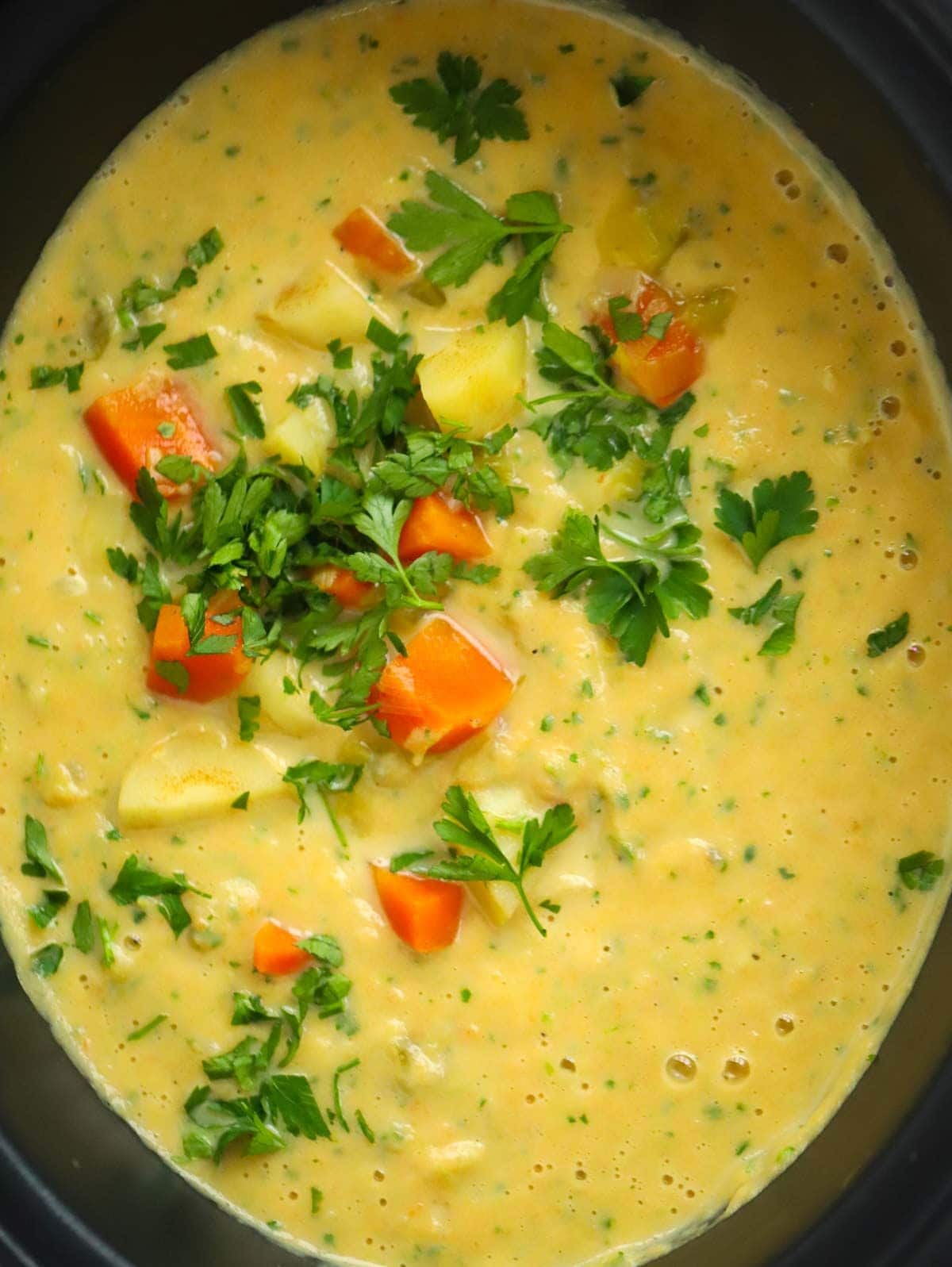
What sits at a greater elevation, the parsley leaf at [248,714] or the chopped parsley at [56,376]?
the chopped parsley at [56,376]

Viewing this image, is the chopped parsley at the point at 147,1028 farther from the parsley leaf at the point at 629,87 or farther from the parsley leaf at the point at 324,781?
the parsley leaf at the point at 629,87

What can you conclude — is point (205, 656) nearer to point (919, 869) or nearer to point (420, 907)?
point (420, 907)

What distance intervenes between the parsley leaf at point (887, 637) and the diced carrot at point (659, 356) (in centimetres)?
51

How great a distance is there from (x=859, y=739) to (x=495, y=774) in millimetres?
605

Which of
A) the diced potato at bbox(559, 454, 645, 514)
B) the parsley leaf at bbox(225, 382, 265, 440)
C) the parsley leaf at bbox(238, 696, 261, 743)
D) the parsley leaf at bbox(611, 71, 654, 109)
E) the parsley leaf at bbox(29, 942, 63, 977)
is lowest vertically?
the parsley leaf at bbox(29, 942, 63, 977)

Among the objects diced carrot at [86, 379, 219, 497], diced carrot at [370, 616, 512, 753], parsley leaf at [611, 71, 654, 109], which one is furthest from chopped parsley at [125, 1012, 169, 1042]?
parsley leaf at [611, 71, 654, 109]

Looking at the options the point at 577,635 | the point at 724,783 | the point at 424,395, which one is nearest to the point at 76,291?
the point at 424,395

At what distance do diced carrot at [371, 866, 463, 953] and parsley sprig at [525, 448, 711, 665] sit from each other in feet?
1.64

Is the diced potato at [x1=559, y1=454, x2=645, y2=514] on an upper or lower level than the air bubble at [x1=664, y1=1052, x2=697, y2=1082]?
upper

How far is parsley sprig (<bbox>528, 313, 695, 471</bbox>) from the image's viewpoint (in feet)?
7.79

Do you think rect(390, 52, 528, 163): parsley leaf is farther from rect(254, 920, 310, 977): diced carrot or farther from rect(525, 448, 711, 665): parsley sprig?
rect(254, 920, 310, 977): diced carrot

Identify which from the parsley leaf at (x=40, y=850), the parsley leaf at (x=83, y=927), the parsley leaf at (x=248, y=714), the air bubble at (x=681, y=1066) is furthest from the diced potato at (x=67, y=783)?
the air bubble at (x=681, y=1066)

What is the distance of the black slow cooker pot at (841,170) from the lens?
2256 mm

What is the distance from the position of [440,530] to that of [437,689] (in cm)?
26
